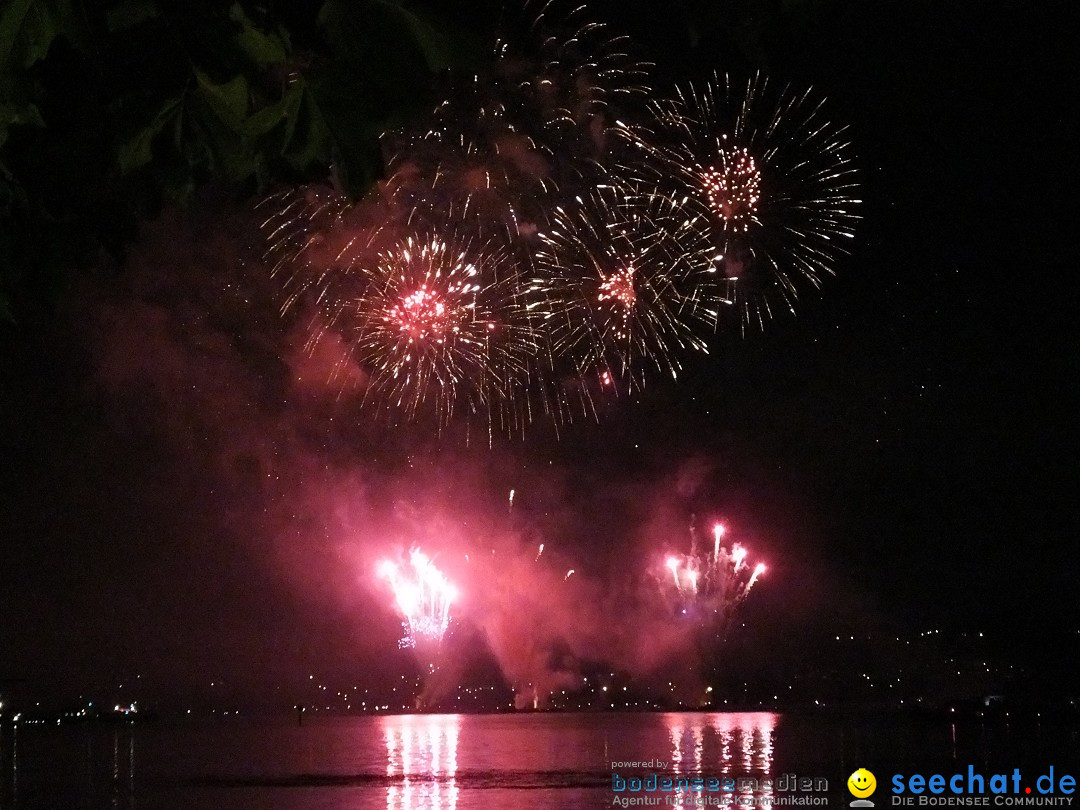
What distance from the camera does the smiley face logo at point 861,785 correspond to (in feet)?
73.2

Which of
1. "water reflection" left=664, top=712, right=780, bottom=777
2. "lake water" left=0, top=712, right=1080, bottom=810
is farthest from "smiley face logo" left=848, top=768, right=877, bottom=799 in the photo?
"water reflection" left=664, top=712, right=780, bottom=777

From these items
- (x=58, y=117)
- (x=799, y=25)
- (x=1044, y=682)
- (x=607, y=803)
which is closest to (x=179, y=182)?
(x=58, y=117)

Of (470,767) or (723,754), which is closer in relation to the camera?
(470,767)

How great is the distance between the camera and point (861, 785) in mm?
23203

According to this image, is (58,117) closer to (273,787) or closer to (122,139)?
(122,139)

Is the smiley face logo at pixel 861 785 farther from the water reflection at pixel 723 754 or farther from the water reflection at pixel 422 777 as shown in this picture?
the water reflection at pixel 422 777

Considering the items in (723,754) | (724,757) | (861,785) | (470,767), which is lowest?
(470,767)

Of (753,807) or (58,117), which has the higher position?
(58,117)

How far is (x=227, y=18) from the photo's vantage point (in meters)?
3.87

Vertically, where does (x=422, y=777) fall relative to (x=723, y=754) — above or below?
above

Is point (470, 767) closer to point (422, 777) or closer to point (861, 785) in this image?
point (422, 777)

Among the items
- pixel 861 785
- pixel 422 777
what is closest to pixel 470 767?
pixel 422 777

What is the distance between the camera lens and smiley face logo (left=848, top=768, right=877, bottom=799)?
73.2ft

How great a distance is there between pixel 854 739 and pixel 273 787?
1138 inches
